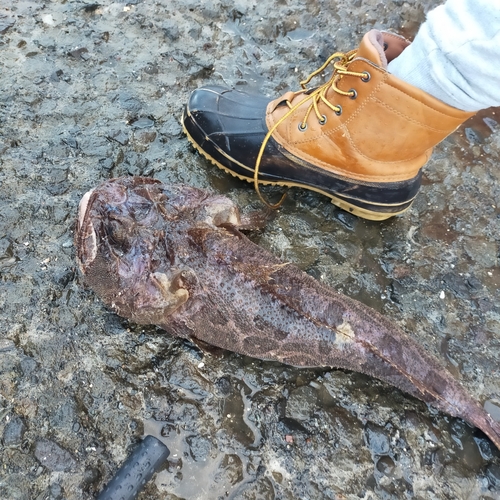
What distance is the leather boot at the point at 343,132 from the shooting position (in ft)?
8.50

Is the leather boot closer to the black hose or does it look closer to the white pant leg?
the white pant leg

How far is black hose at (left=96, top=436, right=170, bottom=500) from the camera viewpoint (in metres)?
2.28

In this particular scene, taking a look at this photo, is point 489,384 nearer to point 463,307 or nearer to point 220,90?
point 463,307

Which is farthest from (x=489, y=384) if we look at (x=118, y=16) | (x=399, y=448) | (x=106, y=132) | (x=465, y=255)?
(x=118, y=16)

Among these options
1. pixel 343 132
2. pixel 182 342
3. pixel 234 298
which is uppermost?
pixel 343 132

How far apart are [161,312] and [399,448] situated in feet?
5.34

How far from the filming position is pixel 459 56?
7.24 feet

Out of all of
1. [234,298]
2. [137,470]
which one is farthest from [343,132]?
[137,470]

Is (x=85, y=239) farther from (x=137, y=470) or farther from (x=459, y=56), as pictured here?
(x=459, y=56)

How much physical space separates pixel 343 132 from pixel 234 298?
1333 millimetres

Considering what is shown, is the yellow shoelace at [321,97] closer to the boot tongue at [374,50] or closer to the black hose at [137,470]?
the boot tongue at [374,50]

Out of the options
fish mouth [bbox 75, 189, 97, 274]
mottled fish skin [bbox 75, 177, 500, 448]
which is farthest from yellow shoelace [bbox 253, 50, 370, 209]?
fish mouth [bbox 75, 189, 97, 274]

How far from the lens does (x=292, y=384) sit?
274cm

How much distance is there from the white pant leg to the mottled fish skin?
130 cm
